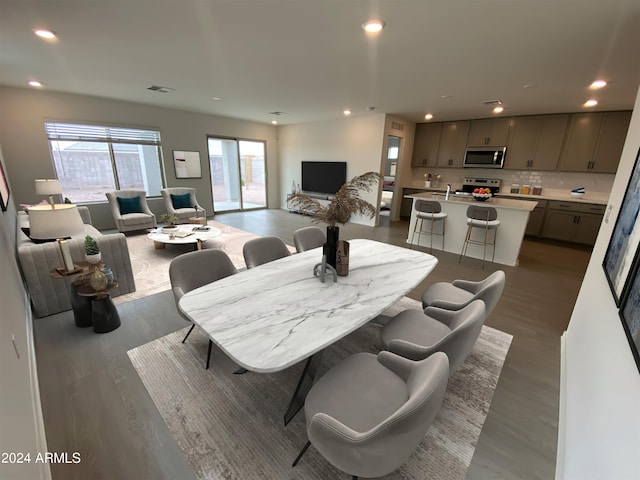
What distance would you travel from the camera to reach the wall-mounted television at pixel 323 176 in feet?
23.3

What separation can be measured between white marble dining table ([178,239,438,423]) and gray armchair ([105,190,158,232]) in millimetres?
4442

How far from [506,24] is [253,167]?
23.7 ft

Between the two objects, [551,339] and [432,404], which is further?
[551,339]

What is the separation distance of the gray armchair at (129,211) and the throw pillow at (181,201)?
1.91 feet

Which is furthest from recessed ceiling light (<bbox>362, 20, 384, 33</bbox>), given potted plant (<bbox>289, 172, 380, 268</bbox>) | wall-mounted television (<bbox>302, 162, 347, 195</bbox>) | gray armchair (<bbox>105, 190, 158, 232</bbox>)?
gray armchair (<bbox>105, 190, 158, 232</bbox>)

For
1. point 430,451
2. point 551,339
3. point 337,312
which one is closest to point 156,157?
point 337,312

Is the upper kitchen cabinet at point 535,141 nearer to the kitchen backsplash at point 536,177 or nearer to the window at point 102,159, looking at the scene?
the kitchen backsplash at point 536,177

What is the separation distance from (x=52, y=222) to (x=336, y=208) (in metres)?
2.07

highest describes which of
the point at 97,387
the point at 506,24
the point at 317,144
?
the point at 506,24

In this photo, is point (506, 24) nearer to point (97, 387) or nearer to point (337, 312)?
point (337, 312)

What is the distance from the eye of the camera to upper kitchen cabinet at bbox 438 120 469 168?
6480 mm

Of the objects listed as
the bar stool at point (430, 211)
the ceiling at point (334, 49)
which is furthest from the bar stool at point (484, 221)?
the ceiling at point (334, 49)

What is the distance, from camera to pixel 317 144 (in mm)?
7492

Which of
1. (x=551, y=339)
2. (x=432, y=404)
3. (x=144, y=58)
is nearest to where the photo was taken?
(x=432, y=404)
